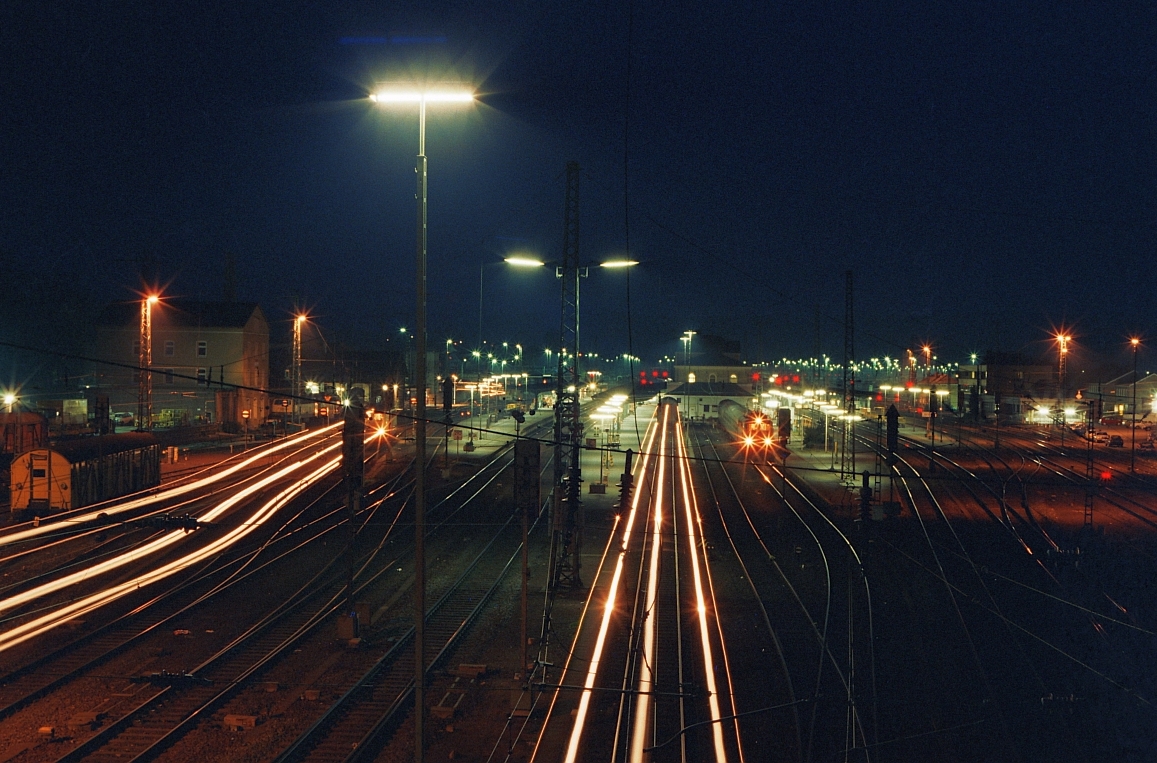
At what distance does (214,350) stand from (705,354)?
48.6m

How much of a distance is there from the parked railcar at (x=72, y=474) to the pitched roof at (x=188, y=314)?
25.4m

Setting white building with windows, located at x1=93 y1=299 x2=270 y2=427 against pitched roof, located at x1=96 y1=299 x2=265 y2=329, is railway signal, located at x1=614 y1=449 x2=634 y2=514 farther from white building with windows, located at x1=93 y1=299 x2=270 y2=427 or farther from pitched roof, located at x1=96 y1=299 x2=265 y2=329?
pitched roof, located at x1=96 y1=299 x2=265 y2=329

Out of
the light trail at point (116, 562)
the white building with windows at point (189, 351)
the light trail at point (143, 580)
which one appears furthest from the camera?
the white building with windows at point (189, 351)

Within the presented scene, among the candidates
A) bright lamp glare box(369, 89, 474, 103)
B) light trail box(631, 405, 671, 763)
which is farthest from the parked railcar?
bright lamp glare box(369, 89, 474, 103)

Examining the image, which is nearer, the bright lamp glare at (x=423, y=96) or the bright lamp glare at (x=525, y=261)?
the bright lamp glare at (x=423, y=96)

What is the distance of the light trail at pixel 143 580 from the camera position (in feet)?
40.6

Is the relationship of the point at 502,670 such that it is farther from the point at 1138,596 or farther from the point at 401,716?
the point at 1138,596

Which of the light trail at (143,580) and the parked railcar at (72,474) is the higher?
the parked railcar at (72,474)

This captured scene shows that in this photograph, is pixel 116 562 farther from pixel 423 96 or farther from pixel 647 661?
pixel 423 96

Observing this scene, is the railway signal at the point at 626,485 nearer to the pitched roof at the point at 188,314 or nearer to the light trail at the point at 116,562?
the light trail at the point at 116,562

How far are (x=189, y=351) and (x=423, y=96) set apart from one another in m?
45.6

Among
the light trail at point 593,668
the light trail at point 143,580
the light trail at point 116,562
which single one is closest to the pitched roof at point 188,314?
the light trail at point 116,562

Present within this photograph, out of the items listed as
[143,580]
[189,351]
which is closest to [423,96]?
[143,580]

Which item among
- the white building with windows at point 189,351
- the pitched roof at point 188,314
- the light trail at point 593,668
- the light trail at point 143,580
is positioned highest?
the pitched roof at point 188,314
